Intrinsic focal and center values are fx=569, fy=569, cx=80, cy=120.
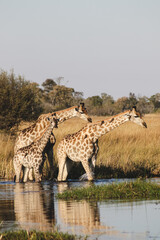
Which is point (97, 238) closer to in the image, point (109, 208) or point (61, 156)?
point (109, 208)

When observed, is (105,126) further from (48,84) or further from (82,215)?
(48,84)

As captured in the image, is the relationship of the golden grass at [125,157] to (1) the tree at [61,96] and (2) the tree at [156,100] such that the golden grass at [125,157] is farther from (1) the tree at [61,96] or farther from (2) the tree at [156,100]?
(2) the tree at [156,100]

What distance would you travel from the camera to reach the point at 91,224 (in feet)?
28.9

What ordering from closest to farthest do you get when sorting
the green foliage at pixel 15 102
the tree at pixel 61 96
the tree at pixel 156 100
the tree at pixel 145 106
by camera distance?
the green foliage at pixel 15 102
the tree at pixel 145 106
the tree at pixel 61 96
the tree at pixel 156 100

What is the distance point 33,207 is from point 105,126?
6474 mm

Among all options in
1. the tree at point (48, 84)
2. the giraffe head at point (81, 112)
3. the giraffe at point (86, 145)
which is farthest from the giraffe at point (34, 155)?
the tree at point (48, 84)

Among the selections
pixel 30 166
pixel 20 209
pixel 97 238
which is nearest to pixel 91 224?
pixel 97 238

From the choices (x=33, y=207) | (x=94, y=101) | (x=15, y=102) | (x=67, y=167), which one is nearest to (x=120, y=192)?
(x=33, y=207)

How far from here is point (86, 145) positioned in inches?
662

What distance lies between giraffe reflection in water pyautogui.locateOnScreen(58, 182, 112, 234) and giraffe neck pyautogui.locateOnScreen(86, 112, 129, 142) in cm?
528

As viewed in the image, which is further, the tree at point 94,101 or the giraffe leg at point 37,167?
the tree at point 94,101

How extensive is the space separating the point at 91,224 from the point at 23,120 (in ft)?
81.4

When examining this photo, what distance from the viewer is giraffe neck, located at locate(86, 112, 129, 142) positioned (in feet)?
56.0

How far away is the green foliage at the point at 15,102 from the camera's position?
32.5 m
